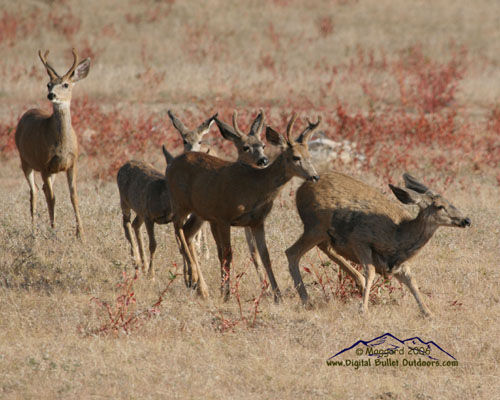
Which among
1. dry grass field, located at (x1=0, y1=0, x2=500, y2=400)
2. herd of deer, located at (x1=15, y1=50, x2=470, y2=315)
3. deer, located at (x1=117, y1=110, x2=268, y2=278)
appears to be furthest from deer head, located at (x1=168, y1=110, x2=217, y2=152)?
herd of deer, located at (x1=15, y1=50, x2=470, y2=315)

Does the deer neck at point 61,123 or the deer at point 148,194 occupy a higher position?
the deer neck at point 61,123

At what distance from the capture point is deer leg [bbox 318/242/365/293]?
299 inches

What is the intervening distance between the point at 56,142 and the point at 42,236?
196cm

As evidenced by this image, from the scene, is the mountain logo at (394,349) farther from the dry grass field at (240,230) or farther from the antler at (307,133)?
the antler at (307,133)

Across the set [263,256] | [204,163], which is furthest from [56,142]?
[263,256]

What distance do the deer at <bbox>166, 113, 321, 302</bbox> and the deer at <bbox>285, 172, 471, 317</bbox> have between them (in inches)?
16.3

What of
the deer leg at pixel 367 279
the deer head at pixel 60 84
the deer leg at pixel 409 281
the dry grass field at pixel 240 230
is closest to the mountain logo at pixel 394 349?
the dry grass field at pixel 240 230

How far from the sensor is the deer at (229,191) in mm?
7332

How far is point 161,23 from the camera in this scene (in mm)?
27859

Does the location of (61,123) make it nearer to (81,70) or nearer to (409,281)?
(81,70)

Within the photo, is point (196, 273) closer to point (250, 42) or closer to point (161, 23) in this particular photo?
point (250, 42)

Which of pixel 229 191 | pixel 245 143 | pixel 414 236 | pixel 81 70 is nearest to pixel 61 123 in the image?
pixel 81 70

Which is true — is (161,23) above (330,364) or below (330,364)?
below

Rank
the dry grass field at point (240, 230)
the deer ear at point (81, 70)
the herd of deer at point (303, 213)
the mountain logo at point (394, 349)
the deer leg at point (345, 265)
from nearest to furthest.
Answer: the dry grass field at point (240, 230)
the mountain logo at point (394, 349)
the herd of deer at point (303, 213)
the deer leg at point (345, 265)
the deer ear at point (81, 70)
